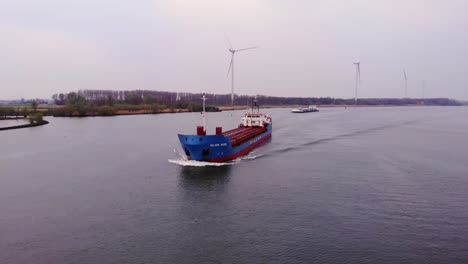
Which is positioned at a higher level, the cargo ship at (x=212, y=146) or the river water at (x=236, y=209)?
the cargo ship at (x=212, y=146)

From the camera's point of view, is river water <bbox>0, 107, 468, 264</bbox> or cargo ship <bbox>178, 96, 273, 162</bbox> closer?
river water <bbox>0, 107, 468, 264</bbox>

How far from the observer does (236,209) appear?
12.5 m

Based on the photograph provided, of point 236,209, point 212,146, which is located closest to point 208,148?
point 212,146

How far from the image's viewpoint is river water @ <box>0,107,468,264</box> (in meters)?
9.43

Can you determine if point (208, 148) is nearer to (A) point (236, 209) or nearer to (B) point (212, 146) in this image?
(B) point (212, 146)

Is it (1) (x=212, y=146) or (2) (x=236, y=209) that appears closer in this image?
(2) (x=236, y=209)

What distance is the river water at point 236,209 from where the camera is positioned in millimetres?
9430

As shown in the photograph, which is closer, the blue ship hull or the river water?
the river water

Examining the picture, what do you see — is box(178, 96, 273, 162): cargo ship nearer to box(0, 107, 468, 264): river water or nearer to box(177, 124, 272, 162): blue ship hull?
box(177, 124, 272, 162): blue ship hull

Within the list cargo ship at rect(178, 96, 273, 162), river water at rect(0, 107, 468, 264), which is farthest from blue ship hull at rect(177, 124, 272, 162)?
river water at rect(0, 107, 468, 264)

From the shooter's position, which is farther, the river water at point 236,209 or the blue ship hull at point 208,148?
the blue ship hull at point 208,148

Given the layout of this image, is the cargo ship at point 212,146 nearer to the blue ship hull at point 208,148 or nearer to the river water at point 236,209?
the blue ship hull at point 208,148

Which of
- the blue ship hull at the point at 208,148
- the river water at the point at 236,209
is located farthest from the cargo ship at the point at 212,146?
the river water at the point at 236,209

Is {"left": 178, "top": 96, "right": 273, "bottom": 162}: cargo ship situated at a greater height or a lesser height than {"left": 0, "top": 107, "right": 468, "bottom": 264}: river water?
greater
